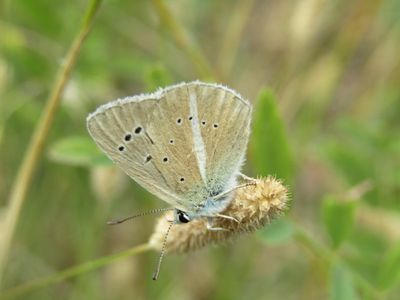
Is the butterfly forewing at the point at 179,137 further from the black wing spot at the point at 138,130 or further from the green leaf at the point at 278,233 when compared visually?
the green leaf at the point at 278,233

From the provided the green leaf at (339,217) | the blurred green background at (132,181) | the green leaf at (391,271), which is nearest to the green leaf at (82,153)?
the blurred green background at (132,181)

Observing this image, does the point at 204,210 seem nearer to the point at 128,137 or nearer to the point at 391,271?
the point at 128,137

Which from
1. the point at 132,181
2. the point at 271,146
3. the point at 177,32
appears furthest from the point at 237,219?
the point at 132,181

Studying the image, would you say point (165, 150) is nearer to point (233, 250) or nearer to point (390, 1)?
point (233, 250)

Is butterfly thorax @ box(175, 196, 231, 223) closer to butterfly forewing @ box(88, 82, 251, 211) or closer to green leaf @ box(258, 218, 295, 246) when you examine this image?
butterfly forewing @ box(88, 82, 251, 211)

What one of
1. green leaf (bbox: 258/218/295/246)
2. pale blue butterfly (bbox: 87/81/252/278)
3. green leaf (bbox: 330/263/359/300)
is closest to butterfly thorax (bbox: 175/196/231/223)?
pale blue butterfly (bbox: 87/81/252/278)

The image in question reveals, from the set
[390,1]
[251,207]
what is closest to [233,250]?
[390,1]
